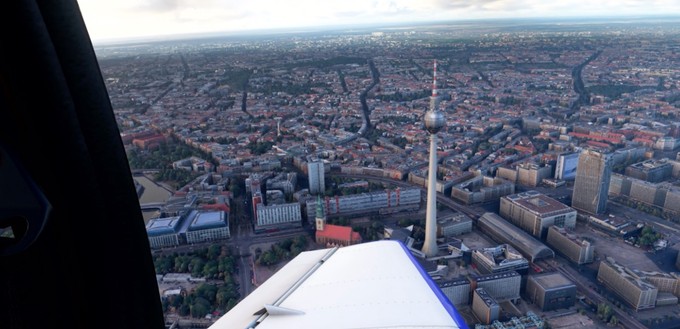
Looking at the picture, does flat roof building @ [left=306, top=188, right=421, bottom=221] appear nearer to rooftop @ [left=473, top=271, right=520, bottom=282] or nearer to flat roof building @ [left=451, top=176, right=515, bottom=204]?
flat roof building @ [left=451, top=176, right=515, bottom=204]

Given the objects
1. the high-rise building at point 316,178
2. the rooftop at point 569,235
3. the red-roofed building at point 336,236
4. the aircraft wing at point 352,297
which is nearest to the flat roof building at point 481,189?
the rooftop at point 569,235

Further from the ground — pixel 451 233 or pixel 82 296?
pixel 82 296

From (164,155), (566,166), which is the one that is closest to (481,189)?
(566,166)

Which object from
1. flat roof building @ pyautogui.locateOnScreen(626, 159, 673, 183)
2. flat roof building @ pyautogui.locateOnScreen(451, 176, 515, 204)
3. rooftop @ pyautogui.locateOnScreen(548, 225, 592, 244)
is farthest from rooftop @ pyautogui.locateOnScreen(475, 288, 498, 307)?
flat roof building @ pyautogui.locateOnScreen(626, 159, 673, 183)

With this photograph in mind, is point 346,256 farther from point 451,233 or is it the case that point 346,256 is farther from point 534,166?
point 534,166

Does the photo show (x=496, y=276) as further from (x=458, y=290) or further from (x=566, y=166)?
(x=566, y=166)

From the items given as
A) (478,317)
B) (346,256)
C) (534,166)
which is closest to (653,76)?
(534,166)
